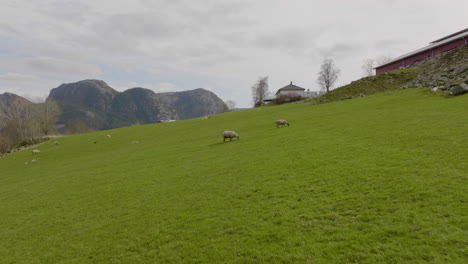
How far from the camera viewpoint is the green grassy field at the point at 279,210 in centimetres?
679

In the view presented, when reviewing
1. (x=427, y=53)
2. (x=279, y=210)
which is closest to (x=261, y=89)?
→ (x=427, y=53)

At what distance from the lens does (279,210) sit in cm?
948

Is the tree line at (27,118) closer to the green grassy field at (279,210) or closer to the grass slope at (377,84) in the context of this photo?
the green grassy field at (279,210)

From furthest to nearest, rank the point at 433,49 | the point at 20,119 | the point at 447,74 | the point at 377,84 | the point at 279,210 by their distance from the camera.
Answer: the point at 20,119 < the point at 433,49 < the point at 377,84 < the point at 447,74 < the point at 279,210

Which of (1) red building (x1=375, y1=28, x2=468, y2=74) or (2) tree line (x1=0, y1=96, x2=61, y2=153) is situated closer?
(1) red building (x1=375, y1=28, x2=468, y2=74)

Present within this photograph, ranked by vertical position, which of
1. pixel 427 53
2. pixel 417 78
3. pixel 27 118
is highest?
pixel 427 53

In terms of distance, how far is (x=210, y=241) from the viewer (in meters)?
8.25

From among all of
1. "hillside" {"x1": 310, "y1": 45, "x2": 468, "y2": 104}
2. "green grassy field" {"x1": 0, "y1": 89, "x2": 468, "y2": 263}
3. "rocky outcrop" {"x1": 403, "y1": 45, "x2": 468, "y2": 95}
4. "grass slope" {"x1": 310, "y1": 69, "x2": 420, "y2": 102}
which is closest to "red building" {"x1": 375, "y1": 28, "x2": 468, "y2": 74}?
"hillside" {"x1": 310, "y1": 45, "x2": 468, "y2": 104}

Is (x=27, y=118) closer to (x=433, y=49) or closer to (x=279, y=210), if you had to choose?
(x=279, y=210)

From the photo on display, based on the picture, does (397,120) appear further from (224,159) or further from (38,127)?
(38,127)

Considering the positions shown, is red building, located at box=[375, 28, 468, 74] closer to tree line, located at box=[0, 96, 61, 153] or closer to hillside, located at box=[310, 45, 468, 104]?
hillside, located at box=[310, 45, 468, 104]

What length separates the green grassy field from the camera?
22.3 ft

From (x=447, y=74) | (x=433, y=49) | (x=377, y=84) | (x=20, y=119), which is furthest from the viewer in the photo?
(x=20, y=119)

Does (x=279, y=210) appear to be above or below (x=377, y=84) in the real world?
below
